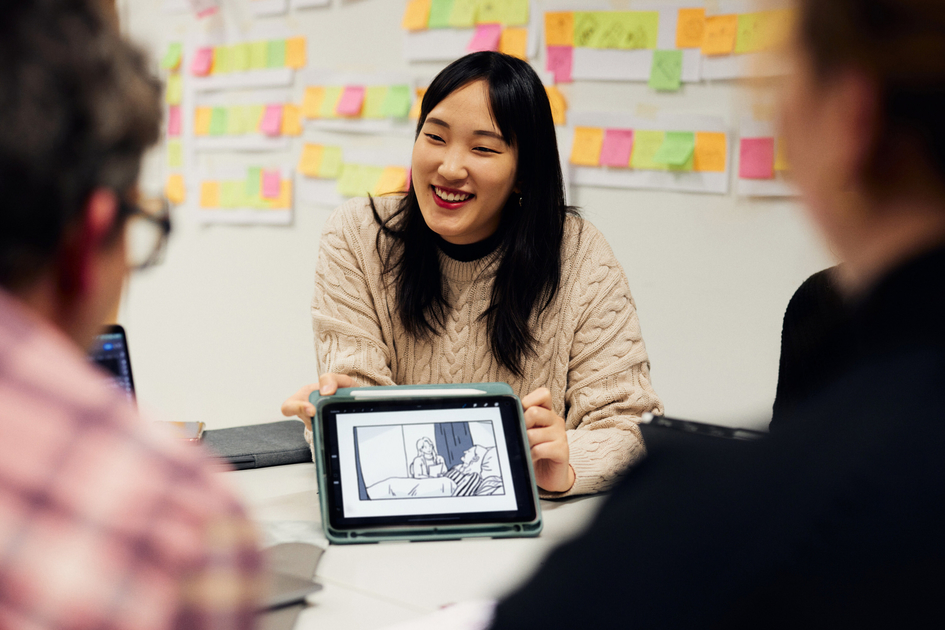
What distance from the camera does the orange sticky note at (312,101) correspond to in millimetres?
2422

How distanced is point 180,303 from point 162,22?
3.17ft

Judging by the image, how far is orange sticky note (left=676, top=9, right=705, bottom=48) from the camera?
1.79 metres

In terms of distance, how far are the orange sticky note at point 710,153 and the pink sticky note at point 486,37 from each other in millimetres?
576

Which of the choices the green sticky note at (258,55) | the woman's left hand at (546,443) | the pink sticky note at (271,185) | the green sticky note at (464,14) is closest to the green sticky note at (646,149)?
the green sticky note at (464,14)

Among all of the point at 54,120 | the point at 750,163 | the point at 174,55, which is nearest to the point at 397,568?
the point at 54,120

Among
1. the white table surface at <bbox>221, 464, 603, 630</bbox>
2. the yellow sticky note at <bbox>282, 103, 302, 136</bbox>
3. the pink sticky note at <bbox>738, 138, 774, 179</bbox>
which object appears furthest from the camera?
the yellow sticky note at <bbox>282, 103, 302, 136</bbox>

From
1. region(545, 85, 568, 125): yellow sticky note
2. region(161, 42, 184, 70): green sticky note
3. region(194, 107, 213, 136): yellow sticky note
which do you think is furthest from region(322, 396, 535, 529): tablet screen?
region(161, 42, 184, 70): green sticky note

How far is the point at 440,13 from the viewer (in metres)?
2.15

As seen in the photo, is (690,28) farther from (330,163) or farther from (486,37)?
(330,163)

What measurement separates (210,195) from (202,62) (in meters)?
0.44

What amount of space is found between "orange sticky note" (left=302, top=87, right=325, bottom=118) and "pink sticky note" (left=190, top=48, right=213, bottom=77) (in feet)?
1.52

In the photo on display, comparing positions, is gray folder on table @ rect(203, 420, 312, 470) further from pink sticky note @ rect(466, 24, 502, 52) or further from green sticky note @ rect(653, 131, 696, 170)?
pink sticky note @ rect(466, 24, 502, 52)

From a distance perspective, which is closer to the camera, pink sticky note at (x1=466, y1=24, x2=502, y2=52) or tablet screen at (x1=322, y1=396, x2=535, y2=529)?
tablet screen at (x1=322, y1=396, x2=535, y2=529)

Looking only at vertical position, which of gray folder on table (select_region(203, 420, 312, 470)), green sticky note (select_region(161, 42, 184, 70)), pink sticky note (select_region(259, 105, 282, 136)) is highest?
green sticky note (select_region(161, 42, 184, 70))
